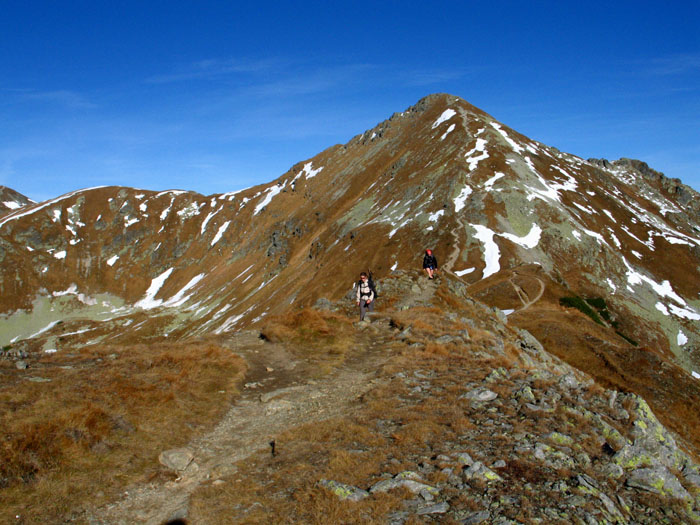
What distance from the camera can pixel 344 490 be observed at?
8.16 meters

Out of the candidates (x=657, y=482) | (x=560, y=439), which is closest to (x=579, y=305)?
(x=560, y=439)

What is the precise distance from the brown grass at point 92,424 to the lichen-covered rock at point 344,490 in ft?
13.1

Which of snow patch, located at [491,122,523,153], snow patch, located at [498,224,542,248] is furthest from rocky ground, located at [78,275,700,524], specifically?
snow patch, located at [491,122,523,153]

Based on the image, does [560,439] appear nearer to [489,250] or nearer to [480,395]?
[480,395]

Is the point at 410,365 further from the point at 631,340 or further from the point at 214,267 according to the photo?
the point at 214,267

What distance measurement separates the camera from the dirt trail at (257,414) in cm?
845

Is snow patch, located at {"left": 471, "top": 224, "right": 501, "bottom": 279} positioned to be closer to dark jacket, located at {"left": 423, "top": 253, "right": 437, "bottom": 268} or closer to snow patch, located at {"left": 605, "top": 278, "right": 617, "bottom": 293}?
snow patch, located at {"left": 605, "top": 278, "right": 617, "bottom": 293}

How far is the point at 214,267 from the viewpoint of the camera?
192250 mm

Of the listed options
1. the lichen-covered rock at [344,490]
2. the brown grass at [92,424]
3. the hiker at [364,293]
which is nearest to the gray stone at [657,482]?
the lichen-covered rock at [344,490]

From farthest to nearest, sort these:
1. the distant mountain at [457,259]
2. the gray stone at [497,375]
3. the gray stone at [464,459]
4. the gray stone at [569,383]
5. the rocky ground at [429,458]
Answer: the distant mountain at [457,259]
the gray stone at [497,375]
the gray stone at [569,383]
the gray stone at [464,459]
the rocky ground at [429,458]

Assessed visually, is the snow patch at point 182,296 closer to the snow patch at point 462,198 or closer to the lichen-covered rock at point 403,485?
the snow patch at point 462,198

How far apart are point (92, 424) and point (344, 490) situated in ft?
21.7

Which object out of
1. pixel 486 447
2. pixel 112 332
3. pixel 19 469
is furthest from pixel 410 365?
pixel 112 332

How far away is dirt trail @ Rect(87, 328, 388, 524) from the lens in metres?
8.45
